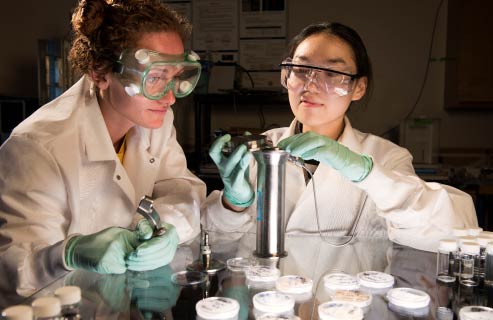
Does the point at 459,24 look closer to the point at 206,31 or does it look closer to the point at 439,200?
the point at 206,31

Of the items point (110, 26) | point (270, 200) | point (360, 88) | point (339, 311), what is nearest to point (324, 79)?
point (360, 88)

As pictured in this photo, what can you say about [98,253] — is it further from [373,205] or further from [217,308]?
[373,205]

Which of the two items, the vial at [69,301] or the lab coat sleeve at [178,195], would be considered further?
the lab coat sleeve at [178,195]

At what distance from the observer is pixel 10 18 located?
3.60 m

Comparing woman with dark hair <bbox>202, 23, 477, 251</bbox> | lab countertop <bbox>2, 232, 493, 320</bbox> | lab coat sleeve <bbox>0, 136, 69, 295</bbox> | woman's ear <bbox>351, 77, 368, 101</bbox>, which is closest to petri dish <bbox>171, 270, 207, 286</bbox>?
lab countertop <bbox>2, 232, 493, 320</bbox>

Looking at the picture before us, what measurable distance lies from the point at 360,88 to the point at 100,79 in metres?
0.86

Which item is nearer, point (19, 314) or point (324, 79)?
point (19, 314)

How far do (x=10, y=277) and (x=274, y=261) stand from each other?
586mm

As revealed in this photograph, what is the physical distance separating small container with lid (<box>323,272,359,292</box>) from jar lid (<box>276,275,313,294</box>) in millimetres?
39

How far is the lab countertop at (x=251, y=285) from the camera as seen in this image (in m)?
0.88

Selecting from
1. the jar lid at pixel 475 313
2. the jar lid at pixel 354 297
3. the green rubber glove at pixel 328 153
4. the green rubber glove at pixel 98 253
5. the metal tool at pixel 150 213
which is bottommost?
the jar lid at pixel 354 297

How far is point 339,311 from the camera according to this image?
84 cm

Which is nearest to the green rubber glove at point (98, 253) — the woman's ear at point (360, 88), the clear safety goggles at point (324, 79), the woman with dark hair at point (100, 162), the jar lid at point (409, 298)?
the woman with dark hair at point (100, 162)

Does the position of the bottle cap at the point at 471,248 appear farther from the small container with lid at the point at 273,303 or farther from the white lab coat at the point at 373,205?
the small container with lid at the point at 273,303
